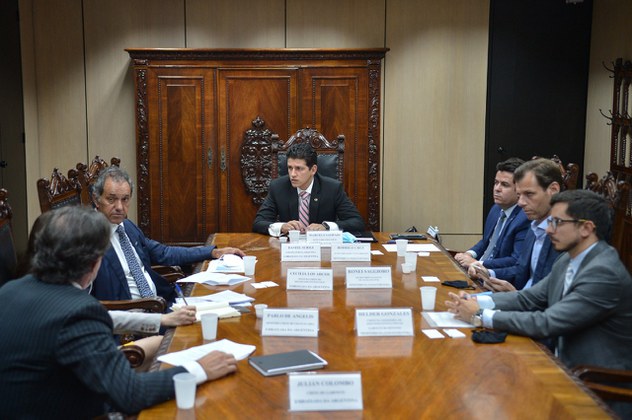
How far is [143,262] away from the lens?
418cm

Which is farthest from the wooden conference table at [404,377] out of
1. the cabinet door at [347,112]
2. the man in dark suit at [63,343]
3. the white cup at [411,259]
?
the cabinet door at [347,112]

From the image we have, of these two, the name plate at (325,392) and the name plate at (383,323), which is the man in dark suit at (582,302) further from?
the name plate at (325,392)

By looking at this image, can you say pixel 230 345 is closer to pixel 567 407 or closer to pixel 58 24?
pixel 567 407

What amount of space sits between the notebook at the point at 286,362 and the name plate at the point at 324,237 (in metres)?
2.05

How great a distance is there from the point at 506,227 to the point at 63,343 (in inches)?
122

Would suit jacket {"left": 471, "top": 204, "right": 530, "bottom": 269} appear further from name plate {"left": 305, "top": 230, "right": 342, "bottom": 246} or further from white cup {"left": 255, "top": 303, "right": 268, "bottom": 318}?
white cup {"left": 255, "top": 303, "right": 268, "bottom": 318}

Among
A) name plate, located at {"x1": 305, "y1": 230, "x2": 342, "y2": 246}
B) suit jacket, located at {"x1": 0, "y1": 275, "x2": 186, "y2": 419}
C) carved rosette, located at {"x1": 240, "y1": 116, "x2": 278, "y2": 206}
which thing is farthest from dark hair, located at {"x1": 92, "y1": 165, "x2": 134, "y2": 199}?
carved rosette, located at {"x1": 240, "y1": 116, "x2": 278, "y2": 206}

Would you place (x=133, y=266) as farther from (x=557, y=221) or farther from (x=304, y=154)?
(x=557, y=221)

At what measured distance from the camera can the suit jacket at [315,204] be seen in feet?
17.9

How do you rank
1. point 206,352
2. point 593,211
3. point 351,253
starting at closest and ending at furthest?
point 206,352, point 593,211, point 351,253

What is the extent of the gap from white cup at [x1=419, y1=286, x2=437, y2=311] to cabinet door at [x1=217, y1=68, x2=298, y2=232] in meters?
4.19

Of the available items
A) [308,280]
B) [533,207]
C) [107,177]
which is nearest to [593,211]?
[533,207]

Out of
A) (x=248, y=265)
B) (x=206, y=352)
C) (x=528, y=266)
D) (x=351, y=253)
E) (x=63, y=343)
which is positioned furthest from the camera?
(x=351, y=253)

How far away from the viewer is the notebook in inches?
96.8
